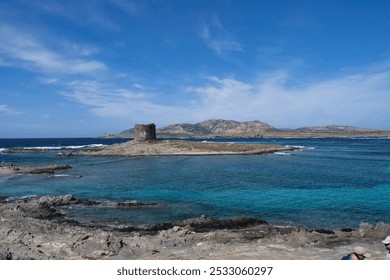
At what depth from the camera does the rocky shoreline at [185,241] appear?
12.6m

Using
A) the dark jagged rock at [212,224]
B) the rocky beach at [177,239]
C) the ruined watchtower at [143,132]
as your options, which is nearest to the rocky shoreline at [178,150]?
the ruined watchtower at [143,132]

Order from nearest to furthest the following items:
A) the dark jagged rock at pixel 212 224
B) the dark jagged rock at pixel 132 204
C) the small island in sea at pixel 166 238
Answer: the small island in sea at pixel 166 238 → the dark jagged rock at pixel 212 224 → the dark jagged rock at pixel 132 204

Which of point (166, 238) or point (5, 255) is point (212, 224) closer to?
point (166, 238)

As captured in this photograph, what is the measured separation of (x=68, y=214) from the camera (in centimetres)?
2183

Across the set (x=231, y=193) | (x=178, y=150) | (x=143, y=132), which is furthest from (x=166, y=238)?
(x=143, y=132)

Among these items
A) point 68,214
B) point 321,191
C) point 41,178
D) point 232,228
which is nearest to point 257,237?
point 232,228

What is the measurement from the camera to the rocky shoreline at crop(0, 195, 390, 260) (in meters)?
12.6

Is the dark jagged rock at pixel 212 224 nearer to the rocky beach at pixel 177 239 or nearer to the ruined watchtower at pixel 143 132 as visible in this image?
the rocky beach at pixel 177 239

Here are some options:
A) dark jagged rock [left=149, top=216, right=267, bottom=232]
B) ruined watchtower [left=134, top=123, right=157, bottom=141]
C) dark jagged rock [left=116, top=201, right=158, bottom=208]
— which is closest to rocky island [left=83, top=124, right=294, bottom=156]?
ruined watchtower [left=134, top=123, right=157, bottom=141]

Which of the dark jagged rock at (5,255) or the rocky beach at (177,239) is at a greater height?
the dark jagged rock at (5,255)

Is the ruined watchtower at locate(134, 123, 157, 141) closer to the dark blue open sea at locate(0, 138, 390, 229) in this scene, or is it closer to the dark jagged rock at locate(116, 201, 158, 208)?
the dark blue open sea at locate(0, 138, 390, 229)

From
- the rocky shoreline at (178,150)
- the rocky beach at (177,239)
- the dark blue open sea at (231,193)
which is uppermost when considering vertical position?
the rocky shoreline at (178,150)

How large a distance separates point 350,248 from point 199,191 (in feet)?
54.7

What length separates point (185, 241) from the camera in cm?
1473
